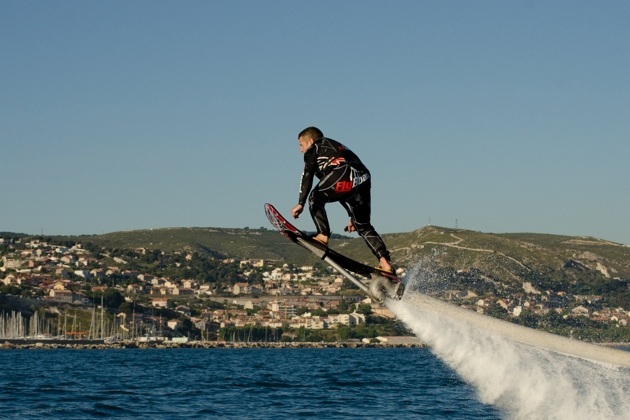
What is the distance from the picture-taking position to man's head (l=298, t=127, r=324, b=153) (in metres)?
17.3

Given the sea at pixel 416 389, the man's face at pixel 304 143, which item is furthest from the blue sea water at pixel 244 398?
the man's face at pixel 304 143

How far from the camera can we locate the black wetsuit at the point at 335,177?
17109 mm

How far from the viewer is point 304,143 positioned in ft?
56.8

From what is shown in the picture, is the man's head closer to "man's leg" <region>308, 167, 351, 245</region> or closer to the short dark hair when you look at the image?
the short dark hair

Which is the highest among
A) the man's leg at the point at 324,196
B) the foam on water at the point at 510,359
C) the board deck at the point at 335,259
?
the man's leg at the point at 324,196

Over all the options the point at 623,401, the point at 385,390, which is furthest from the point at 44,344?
the point at 623,401

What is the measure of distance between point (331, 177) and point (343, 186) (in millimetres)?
241

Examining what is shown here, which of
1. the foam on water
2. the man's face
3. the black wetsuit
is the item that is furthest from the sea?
the man's face

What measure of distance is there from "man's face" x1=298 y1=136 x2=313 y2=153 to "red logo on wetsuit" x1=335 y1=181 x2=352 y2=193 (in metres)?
0.80

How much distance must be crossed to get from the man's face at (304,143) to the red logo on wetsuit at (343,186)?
0.80 meters

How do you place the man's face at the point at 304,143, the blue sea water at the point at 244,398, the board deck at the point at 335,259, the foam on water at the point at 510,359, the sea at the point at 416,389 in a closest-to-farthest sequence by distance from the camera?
the foam on water at the point at 510,359 → the man's face at the point at 304,143 → the board deck at the point at 335,259 → the sea at the point at 416,389 → the blue sea water at the point at 244,398

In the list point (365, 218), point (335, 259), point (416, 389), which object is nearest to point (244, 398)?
point (416, 389)

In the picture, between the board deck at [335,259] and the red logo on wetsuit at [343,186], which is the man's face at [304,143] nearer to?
the red logo on wetsuit at [343,186]

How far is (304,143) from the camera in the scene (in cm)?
1731
